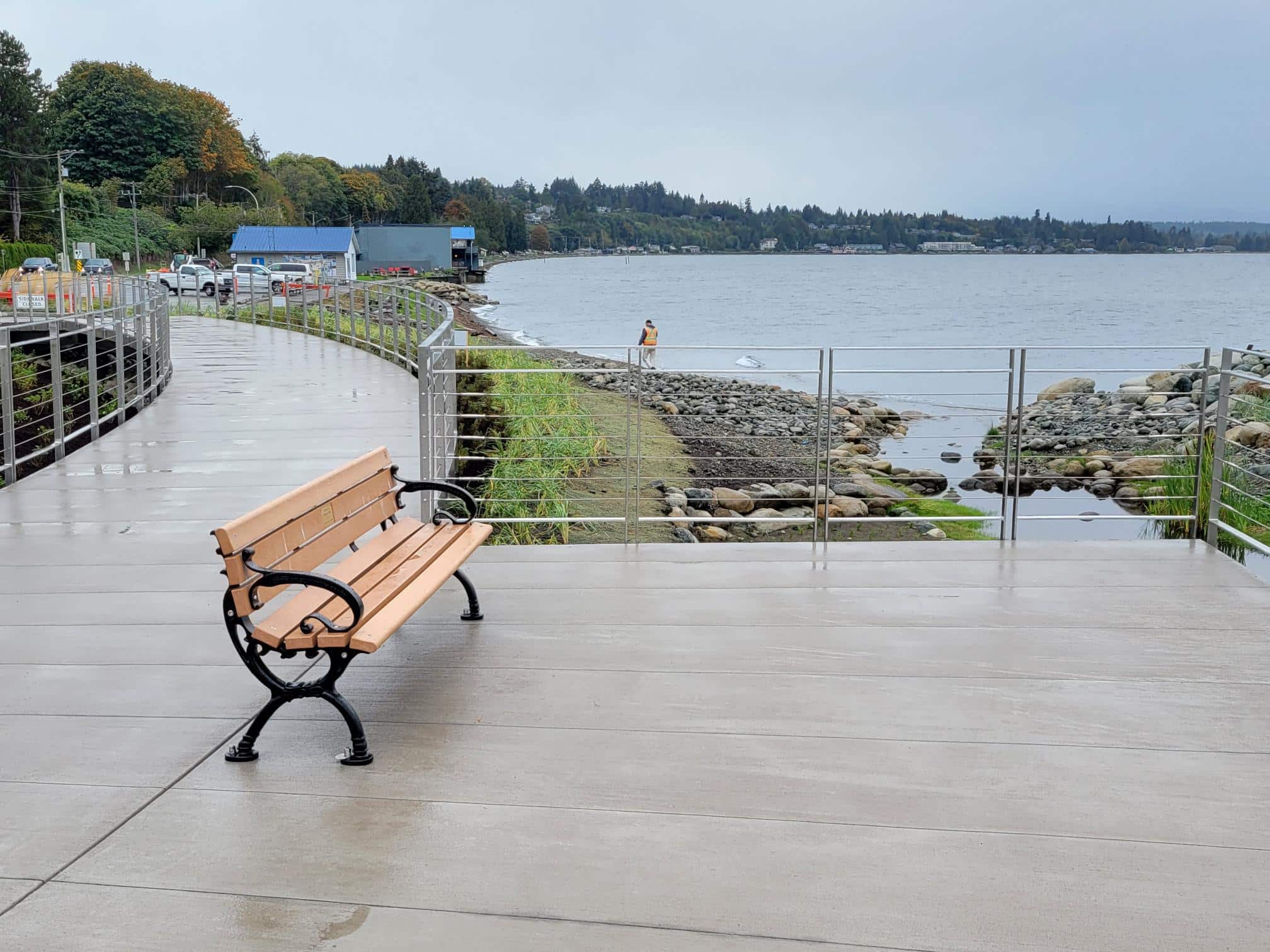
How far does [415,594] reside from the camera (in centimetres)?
459

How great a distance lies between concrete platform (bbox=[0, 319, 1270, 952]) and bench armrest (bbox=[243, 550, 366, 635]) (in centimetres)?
49

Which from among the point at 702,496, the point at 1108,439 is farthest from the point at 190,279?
the point at 1108,439

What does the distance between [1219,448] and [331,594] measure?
537 centimetres

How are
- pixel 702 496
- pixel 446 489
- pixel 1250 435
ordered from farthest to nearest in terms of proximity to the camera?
pixel 702 496 < pixel 1250 435 < pixel 446 489

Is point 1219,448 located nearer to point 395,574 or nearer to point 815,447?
point 815,447

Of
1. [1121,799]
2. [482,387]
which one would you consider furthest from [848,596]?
[482,387]

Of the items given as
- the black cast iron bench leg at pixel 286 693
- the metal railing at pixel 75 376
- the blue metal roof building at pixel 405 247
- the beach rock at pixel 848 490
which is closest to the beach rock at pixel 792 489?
the beach rock at pixel 848 490

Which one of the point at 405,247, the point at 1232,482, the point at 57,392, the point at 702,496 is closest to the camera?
the point at 1232,482

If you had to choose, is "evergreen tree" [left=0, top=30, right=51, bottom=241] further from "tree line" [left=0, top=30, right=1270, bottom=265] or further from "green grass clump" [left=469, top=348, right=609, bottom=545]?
"green grass clump" [left=469, top=348, right=609, bottom=545]

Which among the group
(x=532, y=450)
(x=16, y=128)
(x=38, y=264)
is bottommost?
(x=532, y=450)

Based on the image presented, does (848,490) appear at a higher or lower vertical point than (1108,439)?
lower

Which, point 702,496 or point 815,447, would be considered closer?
point 815,447

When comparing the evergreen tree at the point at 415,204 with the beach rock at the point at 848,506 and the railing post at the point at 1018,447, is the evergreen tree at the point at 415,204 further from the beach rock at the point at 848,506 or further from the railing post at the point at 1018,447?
the railing post at the point at 1018,447

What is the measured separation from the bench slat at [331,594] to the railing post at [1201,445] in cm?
456
